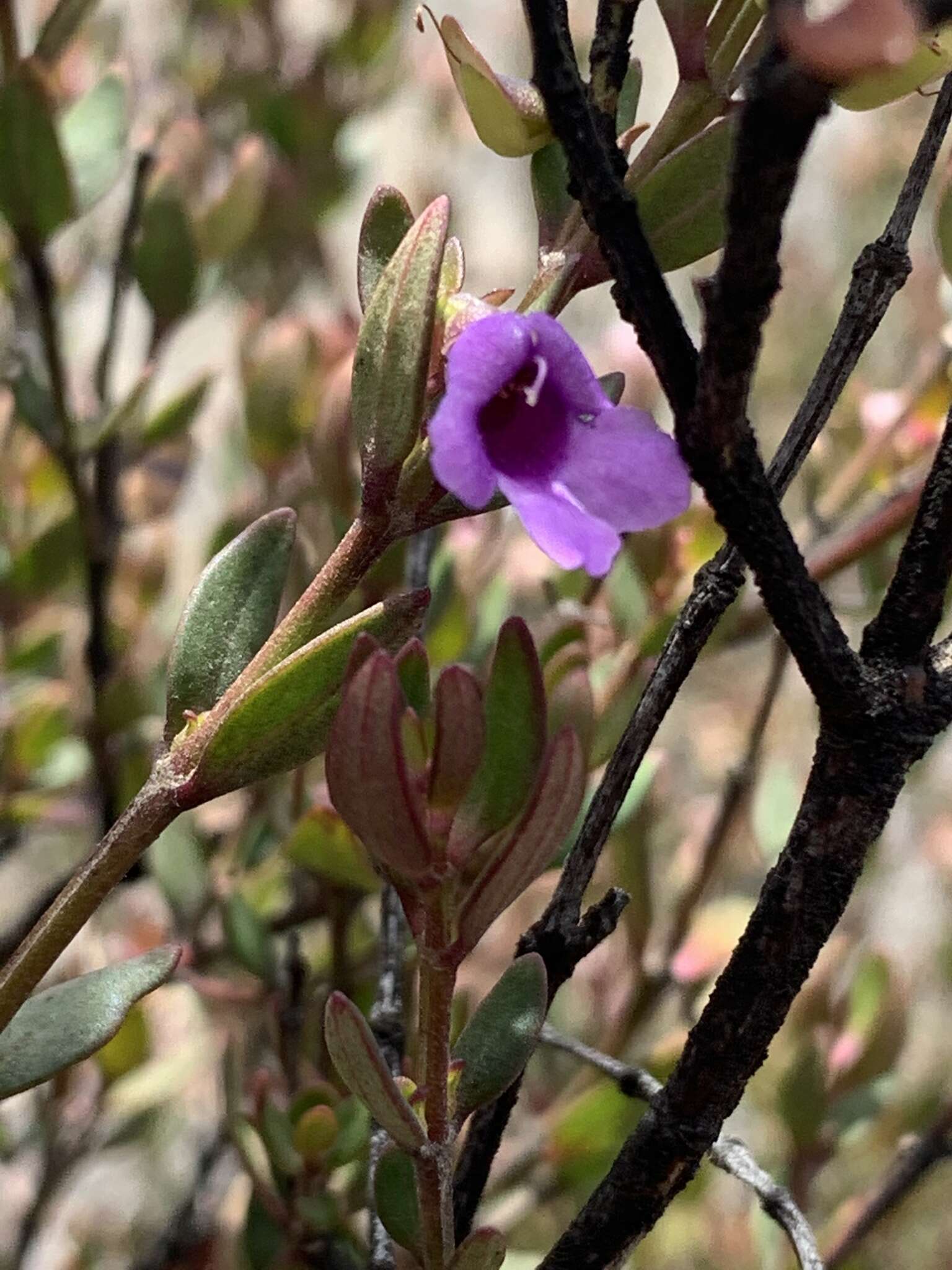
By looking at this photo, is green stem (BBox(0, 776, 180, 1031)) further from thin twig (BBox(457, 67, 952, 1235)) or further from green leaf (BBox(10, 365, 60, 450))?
green leaf (BBox(10, 365, 60, 450))

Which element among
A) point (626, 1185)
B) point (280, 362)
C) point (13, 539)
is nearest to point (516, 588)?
point (280, 362)

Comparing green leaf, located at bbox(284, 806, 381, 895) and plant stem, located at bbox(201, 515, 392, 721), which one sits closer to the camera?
plant stem, located at bbox(201, 515, 392, 721)

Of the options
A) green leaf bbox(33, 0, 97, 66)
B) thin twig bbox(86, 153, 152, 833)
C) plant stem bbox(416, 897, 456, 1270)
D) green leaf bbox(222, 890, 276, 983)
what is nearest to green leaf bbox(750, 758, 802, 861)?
green leaf bbox(222, 890, 276, 983)

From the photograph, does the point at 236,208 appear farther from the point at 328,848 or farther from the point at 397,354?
the point at 397,354

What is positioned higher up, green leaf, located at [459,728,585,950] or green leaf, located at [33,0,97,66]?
green leaf, located at [33,0,97,66]

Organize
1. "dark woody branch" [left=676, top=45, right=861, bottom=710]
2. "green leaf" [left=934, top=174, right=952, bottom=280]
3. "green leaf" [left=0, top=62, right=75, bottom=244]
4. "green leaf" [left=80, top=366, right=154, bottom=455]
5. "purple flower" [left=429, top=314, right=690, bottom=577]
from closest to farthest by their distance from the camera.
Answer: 1. "dark woody branch" [left=676, top=45, right=861, bottom=710]
2. "purple flower" [left=429, top=314, right=690, bottom=577]
3. "green leaf" [left=934, top=174, right=952, bottom=280]
4. "green leaf" [left=0, top=62, right=75, bottom=244]
5. "green leaf" [left=80, top=366, right=154, bottom=455]

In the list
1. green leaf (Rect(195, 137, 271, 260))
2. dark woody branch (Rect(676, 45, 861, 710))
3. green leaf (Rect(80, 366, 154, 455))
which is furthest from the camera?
green leaf (Rect(195, 137, 271, 260))

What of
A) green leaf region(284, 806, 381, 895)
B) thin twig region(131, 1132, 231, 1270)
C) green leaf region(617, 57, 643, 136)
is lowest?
thin twig region(131, 1132, 231, 1270)
